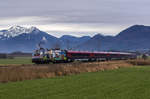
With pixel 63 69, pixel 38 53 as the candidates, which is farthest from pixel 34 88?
pixel 38 53

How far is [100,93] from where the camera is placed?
926 inches

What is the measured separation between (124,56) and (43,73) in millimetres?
65223

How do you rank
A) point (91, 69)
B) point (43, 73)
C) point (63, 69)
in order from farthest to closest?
point (91, 69) → point (63, 69) → point (43, 73)

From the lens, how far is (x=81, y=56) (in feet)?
241

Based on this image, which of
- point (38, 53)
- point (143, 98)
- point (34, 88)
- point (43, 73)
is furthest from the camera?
point (38, 53)

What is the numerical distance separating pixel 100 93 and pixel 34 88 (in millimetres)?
5938

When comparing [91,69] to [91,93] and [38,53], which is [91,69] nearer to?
[38,53]

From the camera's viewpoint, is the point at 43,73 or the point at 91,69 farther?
the point at 91,69

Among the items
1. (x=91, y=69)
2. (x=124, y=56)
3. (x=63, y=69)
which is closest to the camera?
(x=63, y=69)

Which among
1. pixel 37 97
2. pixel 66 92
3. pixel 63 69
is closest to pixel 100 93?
pixel 66 92

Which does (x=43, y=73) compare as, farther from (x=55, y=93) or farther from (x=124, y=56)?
(x=124, y=56)

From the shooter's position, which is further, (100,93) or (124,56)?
(124,56)

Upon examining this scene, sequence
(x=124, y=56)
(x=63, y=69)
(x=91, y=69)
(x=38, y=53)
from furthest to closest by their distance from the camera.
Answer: (x=124, y=56) → (x=38, y=53) → (x=91, y=69) → (x=63, y=69)

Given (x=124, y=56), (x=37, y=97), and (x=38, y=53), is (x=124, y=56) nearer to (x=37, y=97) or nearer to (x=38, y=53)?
(x=38, y=53)
